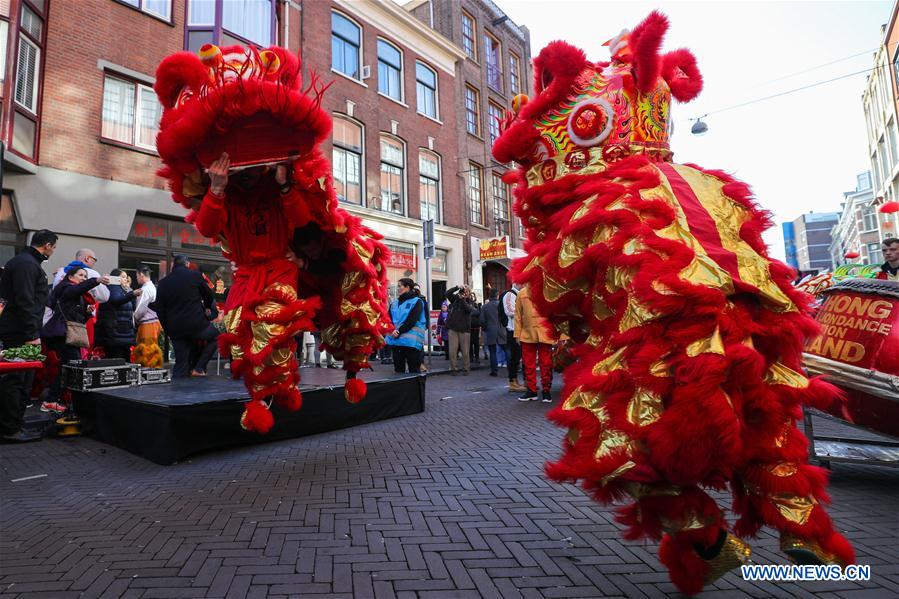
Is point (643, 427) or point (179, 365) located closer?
point (643, 427)

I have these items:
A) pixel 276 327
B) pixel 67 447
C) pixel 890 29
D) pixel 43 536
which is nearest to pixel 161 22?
pixel 67 447

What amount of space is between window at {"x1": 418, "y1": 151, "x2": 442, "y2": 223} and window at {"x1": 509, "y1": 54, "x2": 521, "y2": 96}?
24.3 feet

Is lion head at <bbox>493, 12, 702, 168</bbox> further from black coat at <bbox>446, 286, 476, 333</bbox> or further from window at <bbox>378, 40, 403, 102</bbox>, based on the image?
window at <bbox>378, 40, 403, 102</bbox>

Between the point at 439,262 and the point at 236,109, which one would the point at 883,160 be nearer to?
the point at 439,262

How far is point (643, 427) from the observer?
1.52m

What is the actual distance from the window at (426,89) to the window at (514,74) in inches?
224

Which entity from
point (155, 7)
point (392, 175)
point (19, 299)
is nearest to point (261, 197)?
point (19, 299)

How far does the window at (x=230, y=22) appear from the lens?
1095 centimetres

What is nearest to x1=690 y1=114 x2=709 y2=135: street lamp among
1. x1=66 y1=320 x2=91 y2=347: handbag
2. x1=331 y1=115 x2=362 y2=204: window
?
x1=331 y1=115 x2=362 y2=204: window

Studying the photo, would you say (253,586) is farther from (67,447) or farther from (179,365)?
(179,365)

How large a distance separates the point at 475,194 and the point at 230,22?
11.0 m

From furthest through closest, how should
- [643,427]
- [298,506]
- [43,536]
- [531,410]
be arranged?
[531,410] → [298,506] → [43,536] → [643,427]

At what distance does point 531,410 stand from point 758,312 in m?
4.92

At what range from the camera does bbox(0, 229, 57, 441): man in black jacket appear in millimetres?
4695
